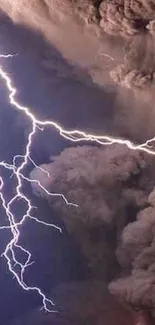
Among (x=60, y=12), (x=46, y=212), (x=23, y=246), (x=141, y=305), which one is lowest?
(x=141, y=305)

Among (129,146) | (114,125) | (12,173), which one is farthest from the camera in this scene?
(12,173)

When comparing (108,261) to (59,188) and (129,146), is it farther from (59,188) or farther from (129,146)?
(129,146)

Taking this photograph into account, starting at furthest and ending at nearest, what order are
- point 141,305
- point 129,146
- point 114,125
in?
point 114,125
point 129,146
point 141,305

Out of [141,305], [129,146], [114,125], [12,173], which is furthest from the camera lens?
[12,173]

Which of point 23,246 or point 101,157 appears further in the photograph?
point 23,246

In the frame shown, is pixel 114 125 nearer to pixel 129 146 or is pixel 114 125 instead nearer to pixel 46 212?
pixel 129 146

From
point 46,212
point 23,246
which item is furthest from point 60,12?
point 23,246

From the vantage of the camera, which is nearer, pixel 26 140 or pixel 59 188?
pixel 59 188

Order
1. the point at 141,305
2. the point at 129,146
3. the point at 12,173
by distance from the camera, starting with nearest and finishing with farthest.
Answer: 1. the point at 141,305
2. the point at 129,146
3. the point at 12,173

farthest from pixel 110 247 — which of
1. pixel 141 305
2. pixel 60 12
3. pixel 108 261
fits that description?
pixel 60 12

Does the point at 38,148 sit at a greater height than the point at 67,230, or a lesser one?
greater
